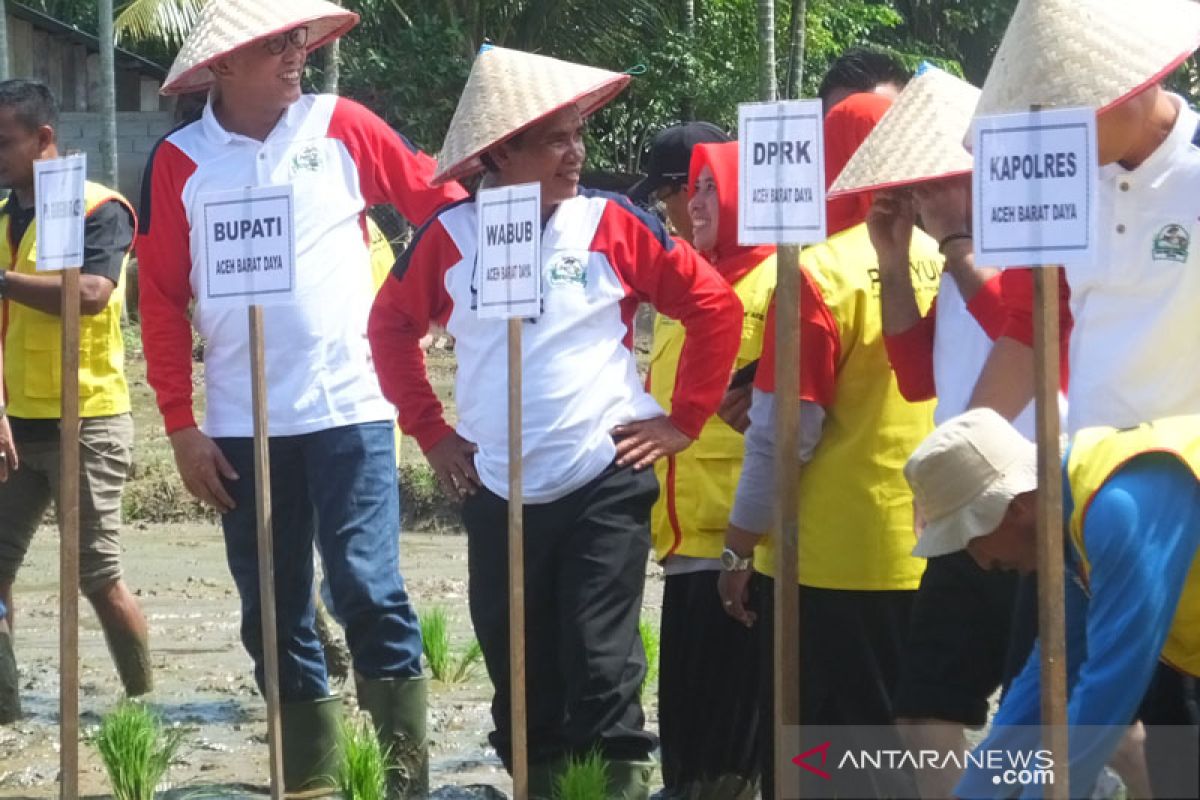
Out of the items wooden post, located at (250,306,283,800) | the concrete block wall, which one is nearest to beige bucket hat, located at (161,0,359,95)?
wooden post, located at (250,306,283,800)

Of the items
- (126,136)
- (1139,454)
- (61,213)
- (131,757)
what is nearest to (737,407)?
(61,213)

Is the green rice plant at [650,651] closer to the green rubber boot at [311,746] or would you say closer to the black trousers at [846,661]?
the green rubber boot at [311,746]

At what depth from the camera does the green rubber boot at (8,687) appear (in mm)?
6516

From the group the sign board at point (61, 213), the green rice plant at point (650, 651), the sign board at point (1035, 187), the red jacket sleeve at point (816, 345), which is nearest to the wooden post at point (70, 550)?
the sign board at point (61, 213)

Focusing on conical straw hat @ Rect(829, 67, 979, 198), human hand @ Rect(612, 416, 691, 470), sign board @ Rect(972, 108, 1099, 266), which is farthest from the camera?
human hand @ Rect(612, 416, 691, 470)

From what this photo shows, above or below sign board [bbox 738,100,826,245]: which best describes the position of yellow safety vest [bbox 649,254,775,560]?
below

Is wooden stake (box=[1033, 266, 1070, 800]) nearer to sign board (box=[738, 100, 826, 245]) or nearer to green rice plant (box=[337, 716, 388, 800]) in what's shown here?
sign board (box=[738, 100, 826, 245])

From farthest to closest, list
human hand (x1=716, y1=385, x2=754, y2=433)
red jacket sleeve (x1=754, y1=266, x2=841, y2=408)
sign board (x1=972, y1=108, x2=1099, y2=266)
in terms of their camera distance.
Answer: human hand (x1=716, y1=385, x2=754, y2=433) < red jacket sleeve (x1=754, y1=266, x2=841, y2=408) < sign board (x1=972, y1=108, x2=1099, y2=266)

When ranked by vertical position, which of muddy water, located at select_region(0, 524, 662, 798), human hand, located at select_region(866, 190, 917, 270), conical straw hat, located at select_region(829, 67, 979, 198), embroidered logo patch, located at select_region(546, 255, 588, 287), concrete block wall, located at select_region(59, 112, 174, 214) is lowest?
muddy water, located at select_region(0, 524, 662, 798)

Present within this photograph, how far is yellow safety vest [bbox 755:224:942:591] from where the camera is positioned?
4.58 m

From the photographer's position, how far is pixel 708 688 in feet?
17.3

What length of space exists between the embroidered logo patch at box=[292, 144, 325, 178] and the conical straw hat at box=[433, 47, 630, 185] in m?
0.44

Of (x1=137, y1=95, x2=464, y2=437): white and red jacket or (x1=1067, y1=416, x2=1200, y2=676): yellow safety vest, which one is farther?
(x1=137, y1=95, x2=464, y2=437): white and red jacket

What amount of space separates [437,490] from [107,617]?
5.08 meters
